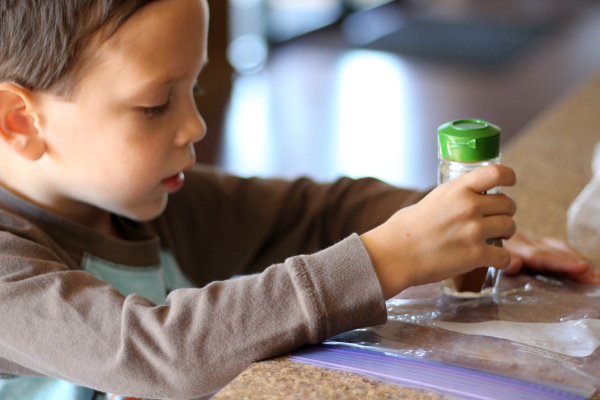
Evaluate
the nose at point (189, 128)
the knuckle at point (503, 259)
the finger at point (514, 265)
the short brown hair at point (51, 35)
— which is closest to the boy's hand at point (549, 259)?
the finger at point (514, 265)

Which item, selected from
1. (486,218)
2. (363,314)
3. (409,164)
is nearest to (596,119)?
(486,218)

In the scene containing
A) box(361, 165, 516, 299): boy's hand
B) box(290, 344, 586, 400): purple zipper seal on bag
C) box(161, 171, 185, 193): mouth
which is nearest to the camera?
box(290, 344, 586, 400): purple zipper seal on bag

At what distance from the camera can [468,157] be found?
62cm

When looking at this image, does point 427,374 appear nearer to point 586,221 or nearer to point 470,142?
point 470,142

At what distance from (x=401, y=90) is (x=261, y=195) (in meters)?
2.95

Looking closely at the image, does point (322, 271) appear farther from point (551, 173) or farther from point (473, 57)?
point (473, 57)

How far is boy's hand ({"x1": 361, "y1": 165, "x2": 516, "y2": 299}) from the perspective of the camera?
→ 60 cm

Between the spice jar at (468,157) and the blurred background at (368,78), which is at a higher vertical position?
the spice jar at (468,157)

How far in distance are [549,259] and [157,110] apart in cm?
48

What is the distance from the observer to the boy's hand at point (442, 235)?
23.7 inches

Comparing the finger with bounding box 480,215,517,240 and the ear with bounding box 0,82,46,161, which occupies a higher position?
the ear with bounding box 0,82,46,161

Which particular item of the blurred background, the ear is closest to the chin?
the ear

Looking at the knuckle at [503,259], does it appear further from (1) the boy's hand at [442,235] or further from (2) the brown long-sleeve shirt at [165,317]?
(2) the brown long-sleeve shirt at [165,317]

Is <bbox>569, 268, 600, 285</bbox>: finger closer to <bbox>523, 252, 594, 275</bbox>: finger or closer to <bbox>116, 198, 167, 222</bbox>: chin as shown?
<bbox>523, 252, 594, 275</bbox>: finger
